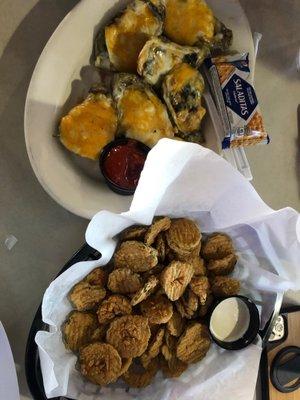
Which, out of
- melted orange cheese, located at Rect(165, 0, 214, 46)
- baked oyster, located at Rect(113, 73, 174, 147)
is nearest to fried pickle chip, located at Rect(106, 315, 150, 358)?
baked oyster, located at Rect(113, 73, 174, 147)

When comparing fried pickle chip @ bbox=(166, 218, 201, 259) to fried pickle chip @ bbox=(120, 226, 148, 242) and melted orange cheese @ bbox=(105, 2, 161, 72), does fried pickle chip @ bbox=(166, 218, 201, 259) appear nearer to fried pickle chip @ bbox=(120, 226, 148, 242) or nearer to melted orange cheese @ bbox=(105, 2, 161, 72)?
fried pickle chip @ bbox=(120, 226, 148, 242)

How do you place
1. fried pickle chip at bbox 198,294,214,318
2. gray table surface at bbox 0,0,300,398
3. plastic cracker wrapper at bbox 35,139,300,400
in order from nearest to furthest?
plastic cracker wrapper at bbox 35,139,300,400 → fried pickle chip at bbox 198,294,214,318 → gray table surface at bbox 0,0,300,398

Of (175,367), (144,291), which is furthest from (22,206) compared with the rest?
(175,367)

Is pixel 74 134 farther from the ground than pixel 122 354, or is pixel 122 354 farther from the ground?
pixel 74 134

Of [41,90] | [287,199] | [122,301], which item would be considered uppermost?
[41,90]

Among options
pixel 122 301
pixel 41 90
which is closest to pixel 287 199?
pixel 122 301

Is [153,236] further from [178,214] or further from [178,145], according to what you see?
[178,145]

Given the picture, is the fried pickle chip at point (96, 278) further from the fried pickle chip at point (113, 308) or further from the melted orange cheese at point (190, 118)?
the melted orange cheese at point (190, 118)
